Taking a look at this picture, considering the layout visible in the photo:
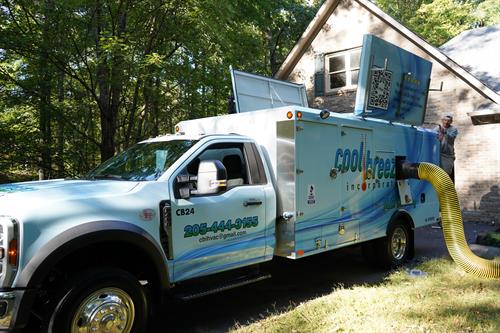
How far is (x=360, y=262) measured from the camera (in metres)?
7.84

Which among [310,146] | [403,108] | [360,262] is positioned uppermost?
[403,108]

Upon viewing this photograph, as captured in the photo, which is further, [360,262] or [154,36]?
[154,36]

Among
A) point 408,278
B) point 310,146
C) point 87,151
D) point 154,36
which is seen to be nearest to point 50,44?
point 154,36

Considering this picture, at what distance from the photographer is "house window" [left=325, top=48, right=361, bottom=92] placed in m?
15.3

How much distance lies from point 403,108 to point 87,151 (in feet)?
31.7

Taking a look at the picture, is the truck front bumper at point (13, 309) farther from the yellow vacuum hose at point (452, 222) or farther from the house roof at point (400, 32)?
the house roof at point (400, 32)

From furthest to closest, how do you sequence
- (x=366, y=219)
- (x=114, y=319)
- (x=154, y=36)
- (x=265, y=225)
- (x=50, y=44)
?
(x=154, y=36) → (x=50, y=44) → (x=366, y=219) → (x=265, y=225) → (x=114, y=319)

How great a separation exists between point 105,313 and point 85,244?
61cm

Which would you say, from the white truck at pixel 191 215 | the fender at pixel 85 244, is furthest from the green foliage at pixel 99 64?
the fender at pixel 85 244

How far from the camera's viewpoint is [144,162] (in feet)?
15.9

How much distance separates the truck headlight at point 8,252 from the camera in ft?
10.8

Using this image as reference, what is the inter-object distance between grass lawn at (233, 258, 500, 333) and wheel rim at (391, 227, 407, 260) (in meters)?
1.41

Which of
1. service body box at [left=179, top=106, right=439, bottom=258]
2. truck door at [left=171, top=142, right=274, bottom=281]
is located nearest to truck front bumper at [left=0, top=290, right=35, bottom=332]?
truck door at [left=171, top=142, right=274, bottom=281]

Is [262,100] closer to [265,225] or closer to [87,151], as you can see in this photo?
[265,225]
